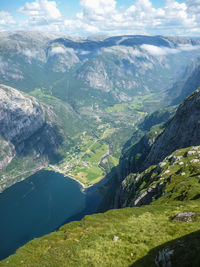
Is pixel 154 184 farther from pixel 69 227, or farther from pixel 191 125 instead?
pixel 191 125

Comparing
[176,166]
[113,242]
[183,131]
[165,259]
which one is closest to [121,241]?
[113,242]

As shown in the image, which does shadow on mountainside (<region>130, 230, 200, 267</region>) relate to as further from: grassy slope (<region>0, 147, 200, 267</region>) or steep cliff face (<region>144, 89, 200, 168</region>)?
steep cliff face (<region>144, 89, 200, 168</region>)

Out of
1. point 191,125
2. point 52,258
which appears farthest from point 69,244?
point 191,125

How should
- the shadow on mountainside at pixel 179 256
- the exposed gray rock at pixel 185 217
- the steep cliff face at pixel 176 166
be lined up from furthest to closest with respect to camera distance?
the steep cliff face at pixel 176 166 < the exposed gray rock at pixel 185 217 < the shadow on mountainside at pixel 179 256

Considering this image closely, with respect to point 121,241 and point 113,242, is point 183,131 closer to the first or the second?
point 121,241

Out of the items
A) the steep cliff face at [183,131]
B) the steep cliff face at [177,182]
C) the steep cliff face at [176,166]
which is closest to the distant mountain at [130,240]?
the steep cliff face at [177,182]

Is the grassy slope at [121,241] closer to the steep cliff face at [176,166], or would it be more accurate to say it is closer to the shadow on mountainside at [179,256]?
Result: the shadow on mountainside at [179,256]

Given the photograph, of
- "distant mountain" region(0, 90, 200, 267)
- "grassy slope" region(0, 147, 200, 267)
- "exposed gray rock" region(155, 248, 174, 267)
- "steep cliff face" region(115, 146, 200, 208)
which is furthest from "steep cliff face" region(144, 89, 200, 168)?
"exposed gray rock" region(155, 248, 174, 267)

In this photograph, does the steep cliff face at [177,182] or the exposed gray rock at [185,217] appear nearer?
the exposed gray rock at [185,217]
